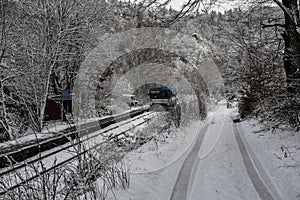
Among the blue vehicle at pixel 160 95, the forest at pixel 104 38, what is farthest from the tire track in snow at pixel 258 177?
the blue vehicle at pixel 160 95

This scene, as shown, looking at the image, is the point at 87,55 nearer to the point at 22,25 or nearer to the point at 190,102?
the point at 22,25

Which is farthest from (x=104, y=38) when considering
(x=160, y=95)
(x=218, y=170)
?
(x=218, y=170)

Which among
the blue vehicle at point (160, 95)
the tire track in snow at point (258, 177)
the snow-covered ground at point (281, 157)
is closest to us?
the tire track in snow at point (258, 177)

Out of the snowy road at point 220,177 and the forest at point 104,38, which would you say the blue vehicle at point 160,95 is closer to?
the forest at point 104,38

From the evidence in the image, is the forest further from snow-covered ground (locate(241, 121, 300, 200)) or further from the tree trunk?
snow-covered ground (locate(241, 121, 300, 200))

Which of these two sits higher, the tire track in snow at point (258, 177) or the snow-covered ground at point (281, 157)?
the snow-covered ground at point (281, 157)

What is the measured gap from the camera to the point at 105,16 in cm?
1878

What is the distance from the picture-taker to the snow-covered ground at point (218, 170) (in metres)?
4.28

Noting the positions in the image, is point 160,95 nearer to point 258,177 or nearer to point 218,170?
point 218,170

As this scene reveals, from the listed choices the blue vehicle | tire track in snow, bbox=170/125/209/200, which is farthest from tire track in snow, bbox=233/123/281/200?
the blue vehicle

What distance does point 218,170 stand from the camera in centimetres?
557

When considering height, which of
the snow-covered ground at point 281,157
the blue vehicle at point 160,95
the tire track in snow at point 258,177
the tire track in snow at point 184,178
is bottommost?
the tire track in snow at point 184,178

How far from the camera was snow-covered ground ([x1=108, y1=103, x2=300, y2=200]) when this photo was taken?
4281mm

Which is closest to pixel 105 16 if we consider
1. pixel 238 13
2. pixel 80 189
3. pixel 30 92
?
pixel 30 92
